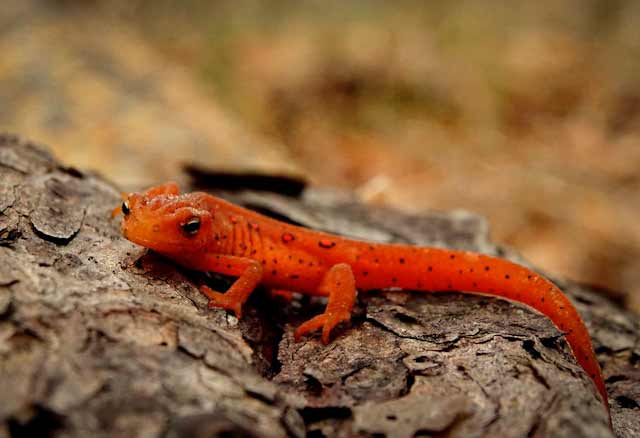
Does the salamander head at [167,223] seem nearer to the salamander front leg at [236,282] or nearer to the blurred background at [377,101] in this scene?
the salamander front leg at [236,282]

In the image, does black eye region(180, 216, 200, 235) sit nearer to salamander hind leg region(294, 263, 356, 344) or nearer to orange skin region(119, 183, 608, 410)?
orange skin region(119, 183, 608, 410)

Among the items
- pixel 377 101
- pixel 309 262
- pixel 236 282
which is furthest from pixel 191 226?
pixel 377 101

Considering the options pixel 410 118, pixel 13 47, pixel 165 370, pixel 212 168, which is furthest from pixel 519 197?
pixel 13 47

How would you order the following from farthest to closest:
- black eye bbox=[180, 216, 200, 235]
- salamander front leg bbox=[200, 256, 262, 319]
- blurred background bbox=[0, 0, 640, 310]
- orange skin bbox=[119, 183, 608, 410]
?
blurred background bbox=[0, 0, 640, 310] < black eye bbox=[180, 216, 200, 235] < orange skin bbox=[119, 183, 608, 410] < salamander front leg bbox=[200, 256, 262, 319]

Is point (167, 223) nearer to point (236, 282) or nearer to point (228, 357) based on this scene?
point (236, 282)

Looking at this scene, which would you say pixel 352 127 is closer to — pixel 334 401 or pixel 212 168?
pixel 212 168

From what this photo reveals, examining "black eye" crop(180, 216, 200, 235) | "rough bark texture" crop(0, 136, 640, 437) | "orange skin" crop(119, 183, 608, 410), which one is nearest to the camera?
"rough bark texture" crop(0, 136, 640, 437)

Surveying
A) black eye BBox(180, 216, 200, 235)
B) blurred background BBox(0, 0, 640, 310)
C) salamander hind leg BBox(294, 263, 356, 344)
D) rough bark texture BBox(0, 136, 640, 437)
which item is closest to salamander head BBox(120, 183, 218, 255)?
black eye BBox(180, 216, 200, 235)
